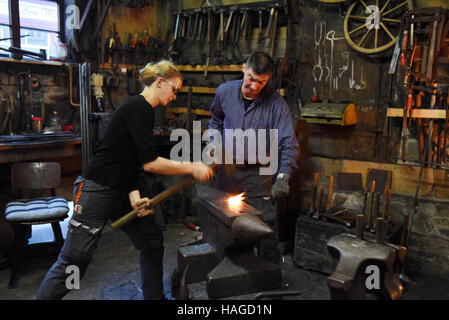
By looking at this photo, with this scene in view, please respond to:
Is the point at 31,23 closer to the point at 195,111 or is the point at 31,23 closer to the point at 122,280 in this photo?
the point at 195,111

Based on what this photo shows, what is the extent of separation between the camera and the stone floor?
A: 3154mm

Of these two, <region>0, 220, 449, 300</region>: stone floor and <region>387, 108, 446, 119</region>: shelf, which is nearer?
<region>0, 220, 449, 300</region>: stone floor

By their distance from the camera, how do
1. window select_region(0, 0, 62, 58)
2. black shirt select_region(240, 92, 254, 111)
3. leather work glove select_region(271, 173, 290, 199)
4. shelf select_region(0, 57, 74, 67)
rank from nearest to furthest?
1. leather work glove select_region(271, 173, 290, 199)
2. black shirt select_region(240, 92, 254, 111)
3. shelf select_region(0, 57, 74, 67)
4. window select_region(0, 0, 62, 58)

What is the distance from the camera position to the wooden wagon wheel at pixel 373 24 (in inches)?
151

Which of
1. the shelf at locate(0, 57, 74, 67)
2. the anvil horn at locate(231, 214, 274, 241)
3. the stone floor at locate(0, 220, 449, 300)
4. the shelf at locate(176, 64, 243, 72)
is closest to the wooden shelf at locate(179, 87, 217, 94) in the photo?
the shelf at locate(176, 64, 243, 72)

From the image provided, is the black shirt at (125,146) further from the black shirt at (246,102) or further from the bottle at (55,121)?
the bottle at (55,121)

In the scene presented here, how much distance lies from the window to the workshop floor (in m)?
2.15

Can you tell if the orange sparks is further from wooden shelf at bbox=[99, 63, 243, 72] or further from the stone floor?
wooden shelf at bbox=[99, 63, 243, 72]

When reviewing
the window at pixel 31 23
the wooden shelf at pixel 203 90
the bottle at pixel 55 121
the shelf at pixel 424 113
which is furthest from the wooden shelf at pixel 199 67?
the shelf at pixel 424 113

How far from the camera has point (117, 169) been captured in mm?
2373

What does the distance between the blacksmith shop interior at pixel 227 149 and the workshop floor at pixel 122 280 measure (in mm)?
19
